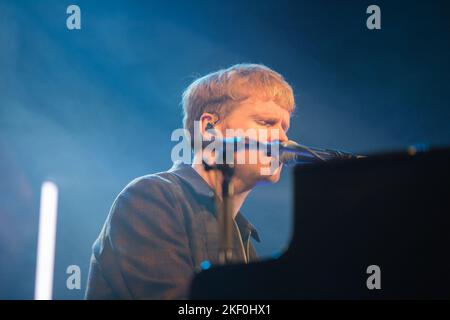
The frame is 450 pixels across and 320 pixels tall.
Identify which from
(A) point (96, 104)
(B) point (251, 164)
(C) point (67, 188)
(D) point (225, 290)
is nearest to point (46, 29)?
(A) point (96, 104)

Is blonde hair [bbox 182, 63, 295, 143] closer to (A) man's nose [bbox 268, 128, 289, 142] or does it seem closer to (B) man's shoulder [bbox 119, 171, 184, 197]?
(A) man's nose [bbox 268, 128, 289, 142]

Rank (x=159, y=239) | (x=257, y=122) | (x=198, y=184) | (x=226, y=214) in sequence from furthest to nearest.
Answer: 1. (x=257, y=122)
2. (x=198, y=184)
3. (x=159, y=239)
4. (x=226, y=214)

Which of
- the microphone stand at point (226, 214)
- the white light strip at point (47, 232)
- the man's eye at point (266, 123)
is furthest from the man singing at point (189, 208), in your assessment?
the microphone stand at point (226, 214)

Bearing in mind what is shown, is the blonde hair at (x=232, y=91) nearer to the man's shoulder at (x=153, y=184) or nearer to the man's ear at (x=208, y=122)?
the man's ear at (x=208, y=122)

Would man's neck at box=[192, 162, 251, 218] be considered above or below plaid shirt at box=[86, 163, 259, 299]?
above

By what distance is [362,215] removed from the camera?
56.7 inches

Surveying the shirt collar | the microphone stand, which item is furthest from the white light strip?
the microphone stand

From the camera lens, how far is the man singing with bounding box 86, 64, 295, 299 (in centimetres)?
226

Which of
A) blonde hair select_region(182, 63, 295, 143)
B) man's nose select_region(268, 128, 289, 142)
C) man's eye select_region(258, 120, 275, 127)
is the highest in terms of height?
blonde hair select_region(182, 63, 295, 143)

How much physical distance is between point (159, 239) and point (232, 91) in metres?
0.91

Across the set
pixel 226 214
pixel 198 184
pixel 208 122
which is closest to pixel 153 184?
pixel 198 184

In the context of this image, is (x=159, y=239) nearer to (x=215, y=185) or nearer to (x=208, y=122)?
(x=215, y=185)

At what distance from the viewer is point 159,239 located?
7.54 ft

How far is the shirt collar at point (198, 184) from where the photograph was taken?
8.22ft
